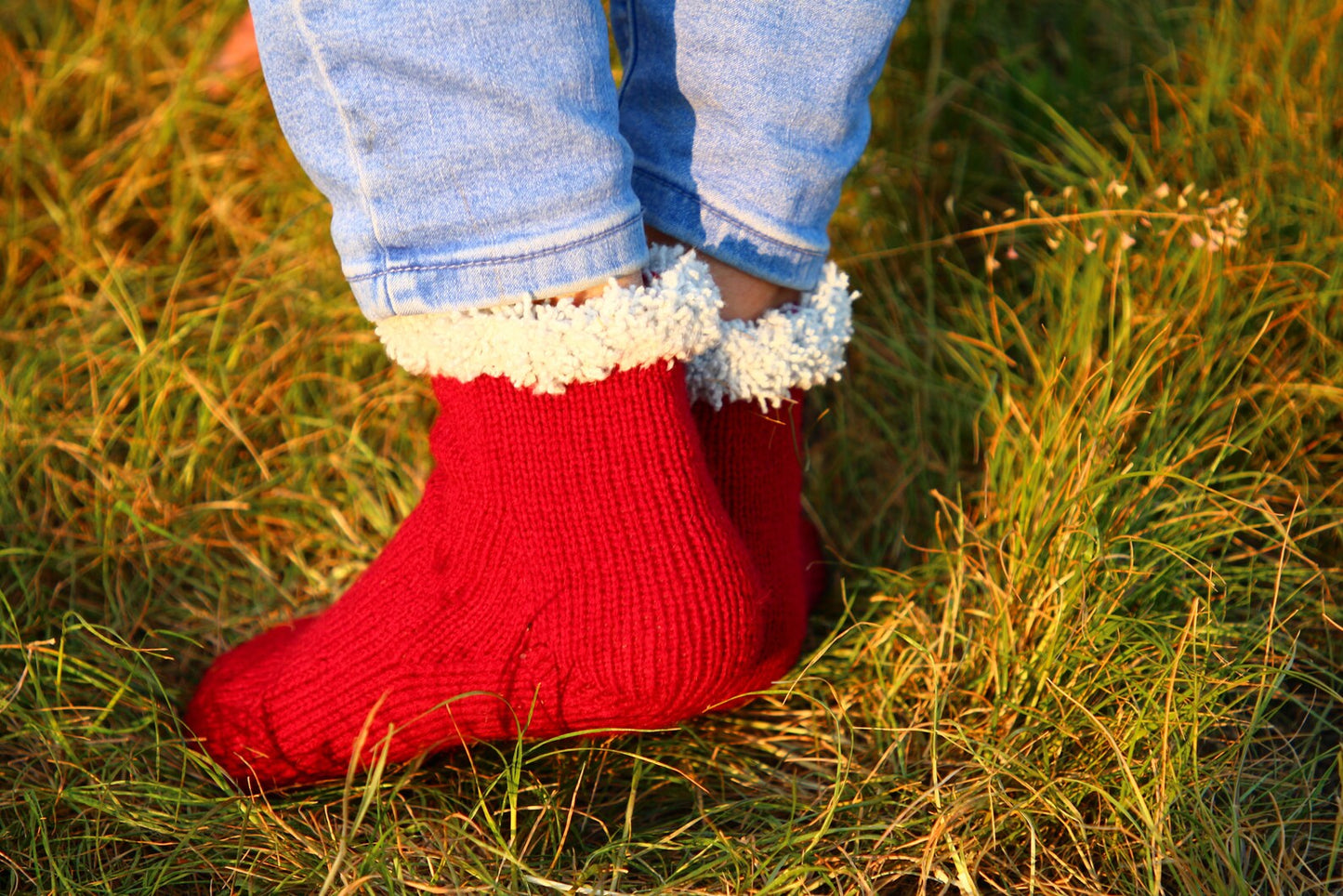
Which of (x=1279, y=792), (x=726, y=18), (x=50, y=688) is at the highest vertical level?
(x=726, y=18)

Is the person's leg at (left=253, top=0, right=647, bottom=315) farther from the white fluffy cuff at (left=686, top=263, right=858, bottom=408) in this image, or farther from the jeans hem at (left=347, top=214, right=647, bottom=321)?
the white fluffy cuff at (left=686, top=263, right=858, bottom=408)

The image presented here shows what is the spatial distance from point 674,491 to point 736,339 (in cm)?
A: 14

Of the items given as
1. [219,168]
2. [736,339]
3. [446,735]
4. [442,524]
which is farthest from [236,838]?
[219,168]

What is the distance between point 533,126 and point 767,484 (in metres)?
0.37

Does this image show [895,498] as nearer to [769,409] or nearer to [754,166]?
[769,409]

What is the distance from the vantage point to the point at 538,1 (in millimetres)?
622

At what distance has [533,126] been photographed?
2.05 feet

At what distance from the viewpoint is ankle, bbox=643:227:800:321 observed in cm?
79

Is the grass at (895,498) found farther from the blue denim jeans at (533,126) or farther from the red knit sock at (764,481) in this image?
the blue denim jeans at (533,126)

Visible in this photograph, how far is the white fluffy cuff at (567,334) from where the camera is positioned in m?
0.67

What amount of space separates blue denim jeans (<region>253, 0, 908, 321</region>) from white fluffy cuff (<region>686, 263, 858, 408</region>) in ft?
0.24

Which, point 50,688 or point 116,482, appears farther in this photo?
point 116,482

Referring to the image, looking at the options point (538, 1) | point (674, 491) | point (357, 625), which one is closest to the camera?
point (538, 1)

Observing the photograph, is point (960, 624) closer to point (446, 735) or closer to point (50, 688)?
point (446, 735)
